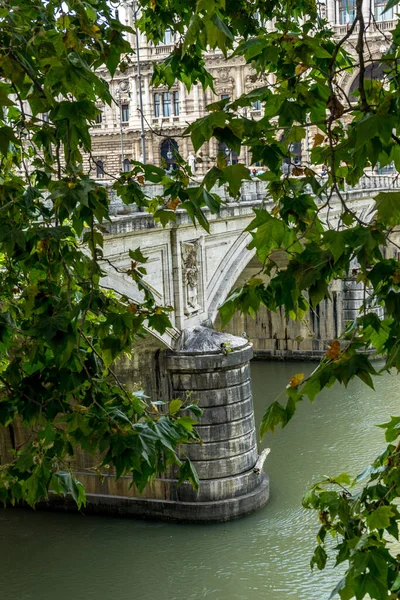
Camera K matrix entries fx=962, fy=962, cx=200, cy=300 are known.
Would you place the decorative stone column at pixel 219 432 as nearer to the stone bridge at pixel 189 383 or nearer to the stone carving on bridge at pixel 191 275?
the stone bridge at pixel 189 383

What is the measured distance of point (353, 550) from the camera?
2.34m

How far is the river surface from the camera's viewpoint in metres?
9.20

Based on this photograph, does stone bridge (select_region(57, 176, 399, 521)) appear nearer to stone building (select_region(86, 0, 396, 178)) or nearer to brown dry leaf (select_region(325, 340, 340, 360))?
brown dry leaf (select_region(325, 340, 340, 360))

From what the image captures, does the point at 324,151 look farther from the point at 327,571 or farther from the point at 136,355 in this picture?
the point at 136,355

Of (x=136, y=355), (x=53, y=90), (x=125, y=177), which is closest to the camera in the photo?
(x=53, y=90)

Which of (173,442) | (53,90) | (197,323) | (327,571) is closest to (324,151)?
(53,90)

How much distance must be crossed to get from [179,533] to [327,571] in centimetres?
212

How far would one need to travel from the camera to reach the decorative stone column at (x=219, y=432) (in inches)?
436

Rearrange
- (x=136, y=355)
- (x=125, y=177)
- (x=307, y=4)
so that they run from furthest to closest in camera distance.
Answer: (x=136, y=355)
(x=307, y=4)
(x=125, y=177)

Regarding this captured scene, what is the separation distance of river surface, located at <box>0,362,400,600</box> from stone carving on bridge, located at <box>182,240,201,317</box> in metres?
2.37

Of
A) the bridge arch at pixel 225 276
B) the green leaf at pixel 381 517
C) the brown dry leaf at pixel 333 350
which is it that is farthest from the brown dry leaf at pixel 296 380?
the bridge arch at pixel 225 276

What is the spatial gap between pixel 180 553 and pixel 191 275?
364cm

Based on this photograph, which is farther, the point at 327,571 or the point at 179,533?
the point at 179,533

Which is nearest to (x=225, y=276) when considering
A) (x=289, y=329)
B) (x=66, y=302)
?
(x=289, y=329)
